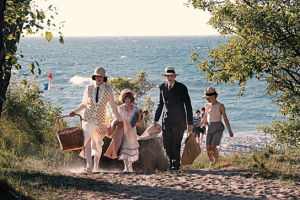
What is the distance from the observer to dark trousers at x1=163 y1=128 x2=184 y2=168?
7.48m

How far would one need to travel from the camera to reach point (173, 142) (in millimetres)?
7523

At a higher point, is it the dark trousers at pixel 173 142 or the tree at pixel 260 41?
the tree at pixel 260 41

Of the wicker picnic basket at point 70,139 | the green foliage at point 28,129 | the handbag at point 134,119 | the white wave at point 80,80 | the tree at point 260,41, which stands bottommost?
the white wave at point 80,80

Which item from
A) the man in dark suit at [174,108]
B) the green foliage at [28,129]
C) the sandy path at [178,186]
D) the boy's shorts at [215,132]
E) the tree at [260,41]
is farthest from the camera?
the green foliage at [28,129]

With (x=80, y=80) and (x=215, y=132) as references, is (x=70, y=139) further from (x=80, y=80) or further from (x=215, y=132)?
(x=80, y=80)

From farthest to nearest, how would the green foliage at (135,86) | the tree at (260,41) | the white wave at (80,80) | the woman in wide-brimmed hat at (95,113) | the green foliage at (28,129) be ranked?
the white wave at (80,80), the green foliage at (135,86), the green foliage at (28,129), the woman in wide-brimmed hat at (95,113), the tree at (260,41)

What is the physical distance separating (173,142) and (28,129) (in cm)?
454

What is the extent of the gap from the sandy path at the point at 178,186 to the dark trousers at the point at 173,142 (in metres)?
0.73

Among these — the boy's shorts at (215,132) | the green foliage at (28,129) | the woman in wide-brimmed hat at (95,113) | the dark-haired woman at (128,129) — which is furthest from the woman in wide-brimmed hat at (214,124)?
the green foliage at (28,129)

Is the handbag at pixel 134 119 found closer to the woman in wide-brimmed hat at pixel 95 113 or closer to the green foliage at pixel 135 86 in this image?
the woman in wide-brimmed hat at pixel 95 113

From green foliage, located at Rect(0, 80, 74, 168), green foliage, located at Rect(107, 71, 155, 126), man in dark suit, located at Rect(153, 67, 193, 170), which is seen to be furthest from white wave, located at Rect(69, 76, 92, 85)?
man in dark suit, located at Rect(153, 67, 193, 170)

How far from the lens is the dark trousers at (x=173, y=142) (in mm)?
7480

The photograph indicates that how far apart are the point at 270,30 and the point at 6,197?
518 cm

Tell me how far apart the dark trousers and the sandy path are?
0.73m
